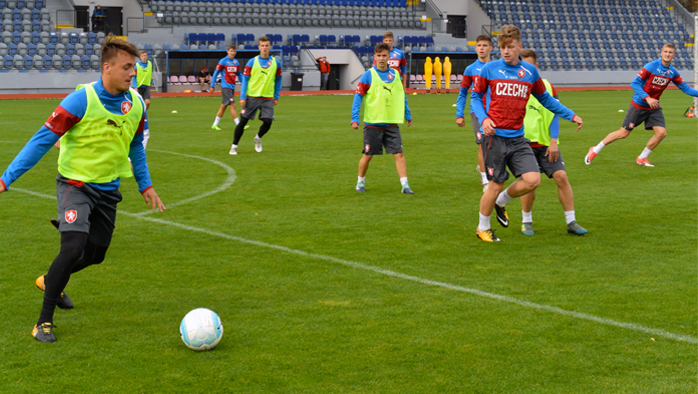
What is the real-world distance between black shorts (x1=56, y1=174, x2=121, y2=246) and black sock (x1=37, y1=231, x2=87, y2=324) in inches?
2.3

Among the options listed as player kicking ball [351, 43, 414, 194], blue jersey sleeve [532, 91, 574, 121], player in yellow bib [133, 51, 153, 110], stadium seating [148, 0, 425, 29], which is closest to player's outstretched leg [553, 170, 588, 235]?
blue jersey sleeve [532, 91, 574, 121]

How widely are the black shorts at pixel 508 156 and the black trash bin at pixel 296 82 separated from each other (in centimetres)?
3458

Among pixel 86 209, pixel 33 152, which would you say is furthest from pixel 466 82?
pixel 33 152

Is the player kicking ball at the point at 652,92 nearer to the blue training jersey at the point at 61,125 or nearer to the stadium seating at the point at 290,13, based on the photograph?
the blue training jersey at the point at 61,125

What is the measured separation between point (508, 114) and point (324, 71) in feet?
118

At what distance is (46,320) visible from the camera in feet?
15.5

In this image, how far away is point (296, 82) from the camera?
4134 cm

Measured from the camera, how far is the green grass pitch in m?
4.28

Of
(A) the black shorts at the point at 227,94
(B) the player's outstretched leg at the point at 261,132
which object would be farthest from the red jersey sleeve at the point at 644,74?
(A) the black shorts at the point at 227,94

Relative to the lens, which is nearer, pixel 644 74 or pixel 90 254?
pixel 90 254

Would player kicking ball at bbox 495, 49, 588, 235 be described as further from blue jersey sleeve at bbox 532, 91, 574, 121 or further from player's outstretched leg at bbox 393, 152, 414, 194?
player's outstretched leg at bbox 393, 152, 414, 194

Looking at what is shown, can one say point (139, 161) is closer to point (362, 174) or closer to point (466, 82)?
point (362, 174)

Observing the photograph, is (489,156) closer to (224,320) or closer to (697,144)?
(224,320)

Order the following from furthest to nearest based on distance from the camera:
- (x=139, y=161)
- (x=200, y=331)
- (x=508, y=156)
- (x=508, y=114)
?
(x=508, y=156) < (x=508, y=114) < (x=139, y=161) < (x=200, y=331)
